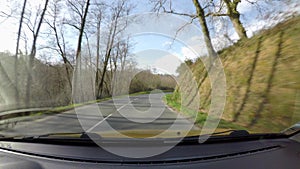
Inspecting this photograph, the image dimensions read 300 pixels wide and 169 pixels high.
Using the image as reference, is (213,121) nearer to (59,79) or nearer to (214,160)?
(214,160)

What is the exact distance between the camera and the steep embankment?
629 cm

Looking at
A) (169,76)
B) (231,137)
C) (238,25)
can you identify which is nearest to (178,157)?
(231,137)

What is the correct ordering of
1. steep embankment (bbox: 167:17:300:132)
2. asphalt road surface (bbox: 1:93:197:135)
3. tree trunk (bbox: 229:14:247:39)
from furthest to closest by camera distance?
1. tree trunk (bbox: 229:14:247:39)
2. steep embankment (bbox: 167:17:300:132)
3. asphalt road surface (bbox: 1:93:197:135)

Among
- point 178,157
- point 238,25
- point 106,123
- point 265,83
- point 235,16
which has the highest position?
point 235,16

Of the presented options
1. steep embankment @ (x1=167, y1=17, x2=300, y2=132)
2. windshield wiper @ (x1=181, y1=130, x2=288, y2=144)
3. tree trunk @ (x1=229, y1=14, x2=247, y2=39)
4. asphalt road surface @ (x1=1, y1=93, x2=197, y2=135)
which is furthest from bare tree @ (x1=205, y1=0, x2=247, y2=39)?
windshield wiper @ (x1=181, y1=130, x2=288, y2=144)

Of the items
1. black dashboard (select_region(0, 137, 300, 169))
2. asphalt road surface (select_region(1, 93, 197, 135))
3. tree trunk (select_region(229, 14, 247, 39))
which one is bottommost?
asphalt road surface (select_region(1, 93, 197, 135))

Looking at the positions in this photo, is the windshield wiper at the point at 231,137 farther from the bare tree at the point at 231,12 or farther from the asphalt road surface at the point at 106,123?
the bare tree at the point at 231,12

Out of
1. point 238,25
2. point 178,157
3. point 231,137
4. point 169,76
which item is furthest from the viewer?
point 238,25

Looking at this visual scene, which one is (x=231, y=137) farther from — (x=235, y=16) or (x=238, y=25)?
(x=235, y=16)

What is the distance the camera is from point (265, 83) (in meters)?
7.73

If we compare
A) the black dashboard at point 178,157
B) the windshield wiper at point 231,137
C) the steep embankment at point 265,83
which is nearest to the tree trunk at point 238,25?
the steep embankment at point 265,83

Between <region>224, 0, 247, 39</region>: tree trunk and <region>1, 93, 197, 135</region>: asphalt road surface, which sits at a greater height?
<region>224, 0, 247, 39</region>: tree trunk

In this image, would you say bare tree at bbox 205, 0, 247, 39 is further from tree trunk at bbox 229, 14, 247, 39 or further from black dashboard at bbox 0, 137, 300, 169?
black dashboard at bbox 0, 137, 300, 169

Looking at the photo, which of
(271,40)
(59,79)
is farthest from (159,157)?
(59,79)
